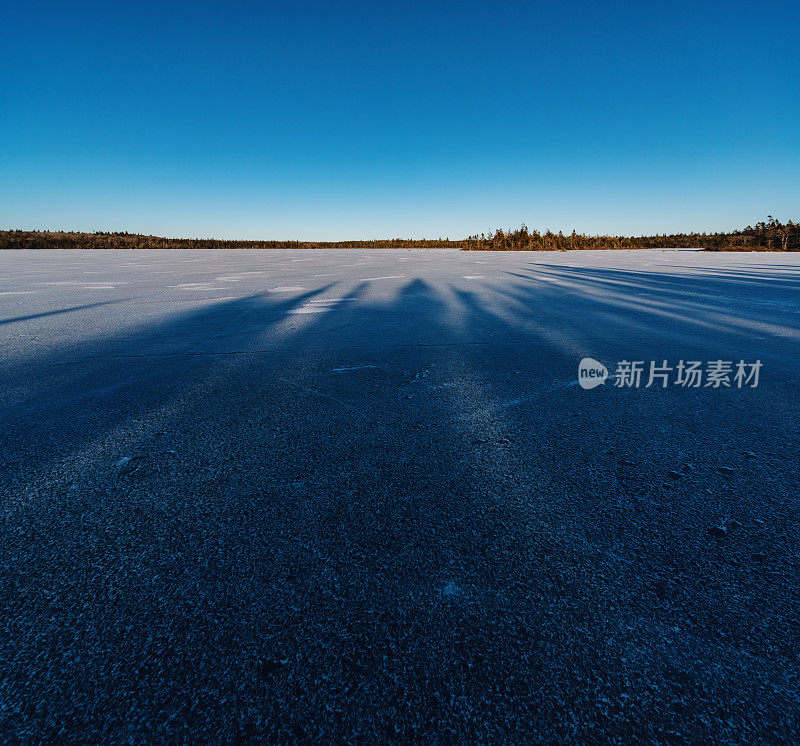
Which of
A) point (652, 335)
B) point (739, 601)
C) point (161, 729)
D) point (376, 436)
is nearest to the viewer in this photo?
point (161, 729)

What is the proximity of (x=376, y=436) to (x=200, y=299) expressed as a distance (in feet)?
14.6

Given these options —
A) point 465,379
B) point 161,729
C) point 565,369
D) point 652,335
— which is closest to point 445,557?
point 161,729

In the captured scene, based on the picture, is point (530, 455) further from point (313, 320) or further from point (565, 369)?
point (313, 320)

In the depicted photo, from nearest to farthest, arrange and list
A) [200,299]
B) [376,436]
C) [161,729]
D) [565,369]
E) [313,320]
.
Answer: [161,729]
[376,436]
[565,369]
[313,320]
[200,299]

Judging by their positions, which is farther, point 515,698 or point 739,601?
point 739,601

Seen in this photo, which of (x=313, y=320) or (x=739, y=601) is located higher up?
(x=313, y=320)

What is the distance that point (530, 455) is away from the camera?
128 centimetres

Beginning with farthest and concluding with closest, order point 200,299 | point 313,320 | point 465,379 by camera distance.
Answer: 1. point 200,299
2. point 313,320
3. point 465,379

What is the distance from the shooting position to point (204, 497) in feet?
3.49

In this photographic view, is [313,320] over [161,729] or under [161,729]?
over

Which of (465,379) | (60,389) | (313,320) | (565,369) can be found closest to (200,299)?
(313,320)

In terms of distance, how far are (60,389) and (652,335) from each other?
3.78m

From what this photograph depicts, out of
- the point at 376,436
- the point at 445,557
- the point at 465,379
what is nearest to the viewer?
the point at 445,557

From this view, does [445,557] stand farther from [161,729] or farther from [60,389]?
[60,389]
